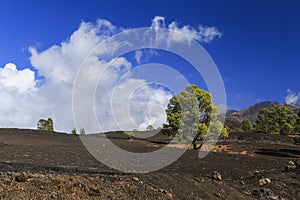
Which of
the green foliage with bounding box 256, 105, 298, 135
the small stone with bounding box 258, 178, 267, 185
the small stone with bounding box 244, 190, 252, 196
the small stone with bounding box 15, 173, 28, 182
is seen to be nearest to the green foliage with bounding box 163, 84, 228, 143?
the small stone with bounding box 258, 178, 267, 185

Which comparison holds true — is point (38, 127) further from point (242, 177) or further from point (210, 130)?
point (242, 177)

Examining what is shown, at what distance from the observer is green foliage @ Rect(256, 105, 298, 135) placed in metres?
61.5

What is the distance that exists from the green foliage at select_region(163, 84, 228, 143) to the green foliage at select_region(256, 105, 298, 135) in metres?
36.5

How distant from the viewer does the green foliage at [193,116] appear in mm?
29109

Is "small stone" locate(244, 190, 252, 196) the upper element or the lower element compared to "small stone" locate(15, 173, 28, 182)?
lower

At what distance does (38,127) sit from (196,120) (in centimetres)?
4264

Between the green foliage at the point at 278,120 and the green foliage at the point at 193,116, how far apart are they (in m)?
36.5

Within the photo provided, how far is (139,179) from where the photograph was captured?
9914mm

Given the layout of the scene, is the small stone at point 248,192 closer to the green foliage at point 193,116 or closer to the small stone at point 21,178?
the small stone at point 21,178

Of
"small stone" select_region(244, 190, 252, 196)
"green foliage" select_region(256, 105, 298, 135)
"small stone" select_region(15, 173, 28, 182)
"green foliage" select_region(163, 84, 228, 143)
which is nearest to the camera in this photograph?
"small stone" select_region(15, 173, 28, 182)

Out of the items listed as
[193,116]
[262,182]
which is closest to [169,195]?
[262,182]

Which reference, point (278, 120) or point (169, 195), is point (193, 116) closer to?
point (169, 195)

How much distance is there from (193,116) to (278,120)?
41.6m

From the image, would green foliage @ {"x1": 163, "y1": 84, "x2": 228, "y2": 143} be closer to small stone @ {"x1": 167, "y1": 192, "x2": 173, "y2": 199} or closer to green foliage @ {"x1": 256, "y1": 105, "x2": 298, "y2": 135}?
small stone @ {"x1": 167, "y1": 192, "x2": 173, "y2": 199}
